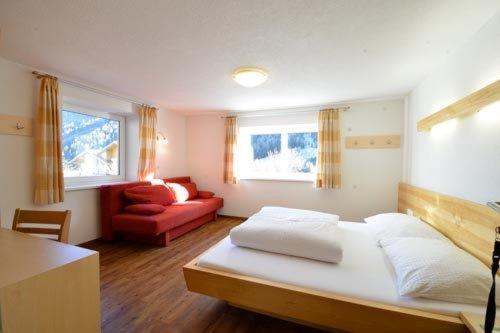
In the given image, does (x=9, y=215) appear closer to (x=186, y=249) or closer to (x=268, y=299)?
(x=186, y=249)

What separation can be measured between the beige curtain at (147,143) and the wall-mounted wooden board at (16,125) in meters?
1.39

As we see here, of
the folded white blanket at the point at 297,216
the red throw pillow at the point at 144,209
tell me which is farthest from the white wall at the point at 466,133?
the red throw pillow at the point at 144,209

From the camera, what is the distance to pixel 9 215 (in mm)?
2373

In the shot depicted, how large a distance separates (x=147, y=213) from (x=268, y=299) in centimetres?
227

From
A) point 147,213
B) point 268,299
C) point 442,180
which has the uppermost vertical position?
point 442,180

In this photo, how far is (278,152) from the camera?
4.51m

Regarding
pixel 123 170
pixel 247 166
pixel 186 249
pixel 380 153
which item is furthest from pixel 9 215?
pixel 380 153

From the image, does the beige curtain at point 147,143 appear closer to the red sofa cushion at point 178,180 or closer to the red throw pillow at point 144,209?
the red sofa cushion at point 178,180

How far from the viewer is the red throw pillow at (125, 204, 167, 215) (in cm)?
309

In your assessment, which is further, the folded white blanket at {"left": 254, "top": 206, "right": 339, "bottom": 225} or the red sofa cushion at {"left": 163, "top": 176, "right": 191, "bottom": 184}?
the red sofa cushion at {"left": 163, "top": 176, "right": 191, "bottom": 184}

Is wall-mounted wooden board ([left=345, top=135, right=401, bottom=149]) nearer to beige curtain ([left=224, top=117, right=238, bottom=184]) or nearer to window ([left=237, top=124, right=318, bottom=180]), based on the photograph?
window ([left=237, top=124, right=318, bottom=180])

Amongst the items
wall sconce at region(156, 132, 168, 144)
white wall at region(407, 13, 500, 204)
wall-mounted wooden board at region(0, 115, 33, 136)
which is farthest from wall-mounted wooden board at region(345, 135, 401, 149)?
wall-mounted wooden board at region(0, 115, 33, 136)

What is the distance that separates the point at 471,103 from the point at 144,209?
11.8 feet

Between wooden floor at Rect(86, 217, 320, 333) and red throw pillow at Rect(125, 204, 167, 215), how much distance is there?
1.70 ft
